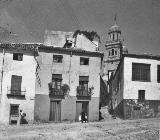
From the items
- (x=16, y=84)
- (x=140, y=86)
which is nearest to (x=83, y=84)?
(x=140, y=86)

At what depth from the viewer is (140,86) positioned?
4588 centimetres

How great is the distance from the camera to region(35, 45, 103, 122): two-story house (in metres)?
44.9

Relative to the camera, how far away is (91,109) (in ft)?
151

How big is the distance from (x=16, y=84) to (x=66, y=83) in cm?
656

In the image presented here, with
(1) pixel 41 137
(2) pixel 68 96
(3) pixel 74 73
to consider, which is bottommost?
(1) pixel 41 137

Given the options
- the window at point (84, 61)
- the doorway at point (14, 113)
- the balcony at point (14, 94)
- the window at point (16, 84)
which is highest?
the window at point (84, 61)

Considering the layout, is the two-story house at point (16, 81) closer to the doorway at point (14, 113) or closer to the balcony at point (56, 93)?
the doorway at point (14, 113)

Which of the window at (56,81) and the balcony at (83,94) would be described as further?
the balcony at (83,94)

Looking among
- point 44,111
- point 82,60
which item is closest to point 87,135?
point 44,111

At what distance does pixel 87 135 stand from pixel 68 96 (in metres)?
15.9

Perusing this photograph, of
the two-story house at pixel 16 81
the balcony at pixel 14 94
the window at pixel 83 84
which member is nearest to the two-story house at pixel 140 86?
the window at pixel 83 84

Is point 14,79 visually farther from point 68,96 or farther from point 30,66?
point 68,96

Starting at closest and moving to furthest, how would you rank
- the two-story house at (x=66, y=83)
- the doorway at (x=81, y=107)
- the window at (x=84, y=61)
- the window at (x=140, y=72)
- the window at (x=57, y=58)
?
the two-story house at (x=66, y=83) → the doorway at (x=81, y=107) → the window at (x=140, y=72) → the window at (x=57, y=58) → the window at (x=84, y=61)

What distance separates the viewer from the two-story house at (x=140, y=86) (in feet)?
149
